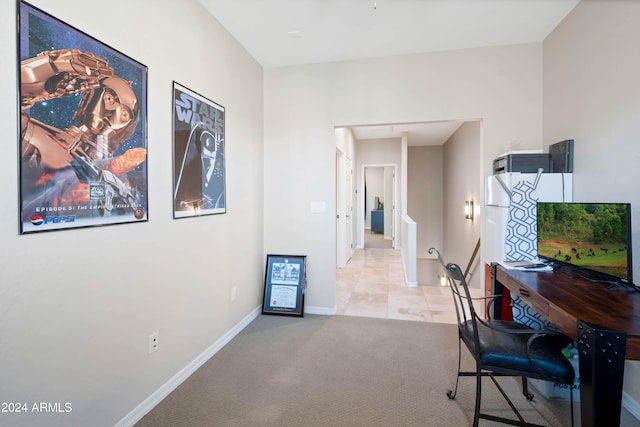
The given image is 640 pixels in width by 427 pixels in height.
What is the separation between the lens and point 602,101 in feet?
6.72

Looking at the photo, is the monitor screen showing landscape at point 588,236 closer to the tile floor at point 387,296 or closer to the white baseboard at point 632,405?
the white baseboard at point 632,405

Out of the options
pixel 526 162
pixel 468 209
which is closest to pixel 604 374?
pixel 526 162

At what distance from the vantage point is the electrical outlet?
1852 millimetres

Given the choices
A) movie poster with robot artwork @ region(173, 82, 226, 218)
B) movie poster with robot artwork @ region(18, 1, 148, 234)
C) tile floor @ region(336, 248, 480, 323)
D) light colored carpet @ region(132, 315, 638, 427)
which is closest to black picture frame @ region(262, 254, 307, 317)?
light colored carpet @ region(132, 315, 638, 427)

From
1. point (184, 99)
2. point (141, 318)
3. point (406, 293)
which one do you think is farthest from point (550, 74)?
point (141, 318)

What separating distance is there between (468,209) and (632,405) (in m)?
3.76

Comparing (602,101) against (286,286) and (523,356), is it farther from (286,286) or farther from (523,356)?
(286,286)

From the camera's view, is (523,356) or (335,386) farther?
(335,386)

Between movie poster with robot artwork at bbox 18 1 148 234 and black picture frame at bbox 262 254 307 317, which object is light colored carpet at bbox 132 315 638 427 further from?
movie poster with robot artwork at bbox 18 1 148 234

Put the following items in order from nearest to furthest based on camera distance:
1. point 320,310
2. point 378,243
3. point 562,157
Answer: point 562,157
point 320,310
point 378,243

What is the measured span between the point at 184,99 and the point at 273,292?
7.13ft

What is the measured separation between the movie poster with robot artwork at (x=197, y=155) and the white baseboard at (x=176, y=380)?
1.13 meters

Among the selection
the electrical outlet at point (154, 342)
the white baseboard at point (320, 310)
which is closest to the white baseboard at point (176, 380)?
the electrical outlet at point (154, 342)

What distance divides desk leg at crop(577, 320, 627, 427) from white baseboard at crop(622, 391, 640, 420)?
3.30 feet
